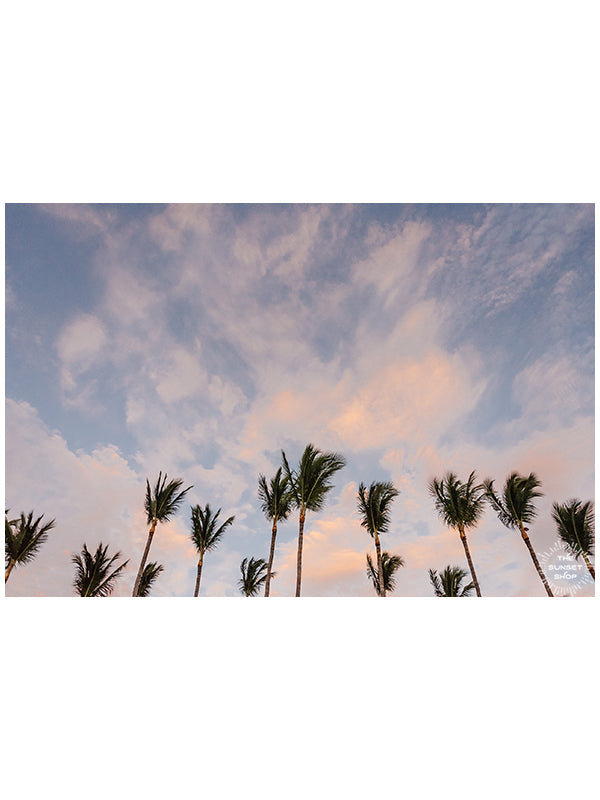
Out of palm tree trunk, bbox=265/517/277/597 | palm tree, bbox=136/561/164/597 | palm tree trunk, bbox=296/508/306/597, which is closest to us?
palm tree trunk, bbox=296/508/306/597

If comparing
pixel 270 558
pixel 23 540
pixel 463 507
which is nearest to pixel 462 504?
pixel 463 507

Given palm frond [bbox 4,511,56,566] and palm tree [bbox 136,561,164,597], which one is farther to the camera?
palm tree [bbox 136,561,164,597]

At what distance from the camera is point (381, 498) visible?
18.7 metres

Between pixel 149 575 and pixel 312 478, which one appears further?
pixel 149 575

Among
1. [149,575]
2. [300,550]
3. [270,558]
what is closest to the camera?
[300,550]

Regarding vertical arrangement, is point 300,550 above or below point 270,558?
below

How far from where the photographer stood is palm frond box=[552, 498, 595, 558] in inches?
623

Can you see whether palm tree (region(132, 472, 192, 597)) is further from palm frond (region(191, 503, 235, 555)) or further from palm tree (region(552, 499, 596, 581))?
palm tree (region(552, 499, 596, 581))

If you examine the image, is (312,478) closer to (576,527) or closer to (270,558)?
(270,558)

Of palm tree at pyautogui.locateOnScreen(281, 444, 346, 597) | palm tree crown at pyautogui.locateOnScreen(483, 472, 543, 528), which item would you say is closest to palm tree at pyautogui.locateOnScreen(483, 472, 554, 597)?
palm tree crown at pyautogui.locateOnScreen(483, 472, 543, 528)

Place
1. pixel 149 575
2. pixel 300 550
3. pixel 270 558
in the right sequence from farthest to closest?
pixel 149 575 < pixel 270 558 < pixel 300 550

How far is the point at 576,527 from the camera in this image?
53.6 ft
